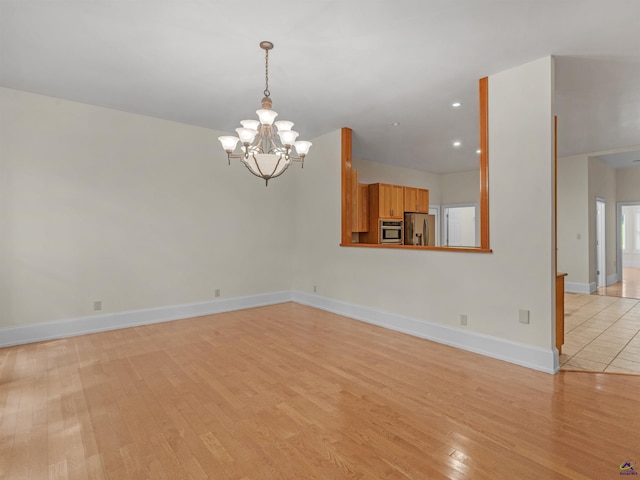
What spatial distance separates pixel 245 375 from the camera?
287 cm

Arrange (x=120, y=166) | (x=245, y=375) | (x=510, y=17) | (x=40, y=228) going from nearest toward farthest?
(x=510, y=17) → (x=245, y=375) → (x=40, y=228) → (x=120, y=166)

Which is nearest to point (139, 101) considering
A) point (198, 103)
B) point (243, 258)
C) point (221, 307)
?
point (198, 103)

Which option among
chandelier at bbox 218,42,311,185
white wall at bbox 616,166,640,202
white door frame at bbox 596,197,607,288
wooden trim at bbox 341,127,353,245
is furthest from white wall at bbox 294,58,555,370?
white wall at bbox 616,166,640,202

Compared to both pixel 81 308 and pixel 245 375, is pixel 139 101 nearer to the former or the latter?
pixel 81 308

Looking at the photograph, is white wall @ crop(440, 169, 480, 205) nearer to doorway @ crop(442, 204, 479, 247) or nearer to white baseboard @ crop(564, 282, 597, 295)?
doorway @ crop(442, 204, 479, 247)

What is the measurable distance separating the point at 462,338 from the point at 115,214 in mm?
4580

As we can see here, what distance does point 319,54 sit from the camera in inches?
113

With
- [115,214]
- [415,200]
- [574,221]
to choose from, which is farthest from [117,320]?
[574,221]

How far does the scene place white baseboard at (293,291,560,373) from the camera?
2961 millimetres

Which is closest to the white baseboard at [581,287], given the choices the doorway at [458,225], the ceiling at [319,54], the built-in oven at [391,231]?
the doorway at [458,225]

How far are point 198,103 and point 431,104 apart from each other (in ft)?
9.58

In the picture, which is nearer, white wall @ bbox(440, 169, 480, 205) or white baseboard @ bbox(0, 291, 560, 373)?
white baseboard @ bbox(0, 291, 560, 373)

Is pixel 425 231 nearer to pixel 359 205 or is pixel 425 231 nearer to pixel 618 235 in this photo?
pixel 359 205

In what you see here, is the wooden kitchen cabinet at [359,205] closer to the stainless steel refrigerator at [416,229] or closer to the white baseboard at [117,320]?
the stainless steel refrigerator at [416,229]
